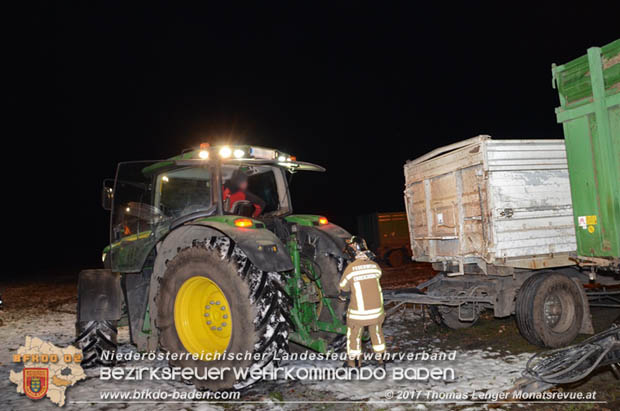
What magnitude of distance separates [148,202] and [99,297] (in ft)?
4.39

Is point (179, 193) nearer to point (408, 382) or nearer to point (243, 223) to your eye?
point (243, 223)

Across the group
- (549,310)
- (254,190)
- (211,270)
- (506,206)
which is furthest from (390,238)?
(211,270)

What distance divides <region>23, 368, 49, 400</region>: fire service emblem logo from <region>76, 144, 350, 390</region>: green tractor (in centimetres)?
52

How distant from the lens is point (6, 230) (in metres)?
54.0

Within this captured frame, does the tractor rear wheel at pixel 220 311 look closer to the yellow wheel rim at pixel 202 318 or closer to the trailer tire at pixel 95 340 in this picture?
the yellow wheel rim at pixel 202 318

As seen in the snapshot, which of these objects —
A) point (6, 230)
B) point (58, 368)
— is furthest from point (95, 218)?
point (58, 368)

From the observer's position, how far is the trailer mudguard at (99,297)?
541 centimetres

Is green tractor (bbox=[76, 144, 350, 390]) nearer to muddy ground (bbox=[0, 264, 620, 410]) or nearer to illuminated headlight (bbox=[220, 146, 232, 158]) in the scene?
illuminated headlight (bbox=[220, 146, 232, 158])

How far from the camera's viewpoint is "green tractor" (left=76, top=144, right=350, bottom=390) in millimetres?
4234

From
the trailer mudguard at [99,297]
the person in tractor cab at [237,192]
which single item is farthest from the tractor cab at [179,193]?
the trailer mudguard at [99,297]

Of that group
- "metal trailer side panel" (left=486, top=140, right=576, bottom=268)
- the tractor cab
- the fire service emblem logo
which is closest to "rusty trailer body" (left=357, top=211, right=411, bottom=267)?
"metal trailer side panel" (left=486, top=140, right=576, bottom=268)

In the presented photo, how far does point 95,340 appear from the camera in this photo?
5.61 m

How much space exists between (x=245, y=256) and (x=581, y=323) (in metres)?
4.96

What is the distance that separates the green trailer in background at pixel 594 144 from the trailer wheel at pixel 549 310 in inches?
28.6
